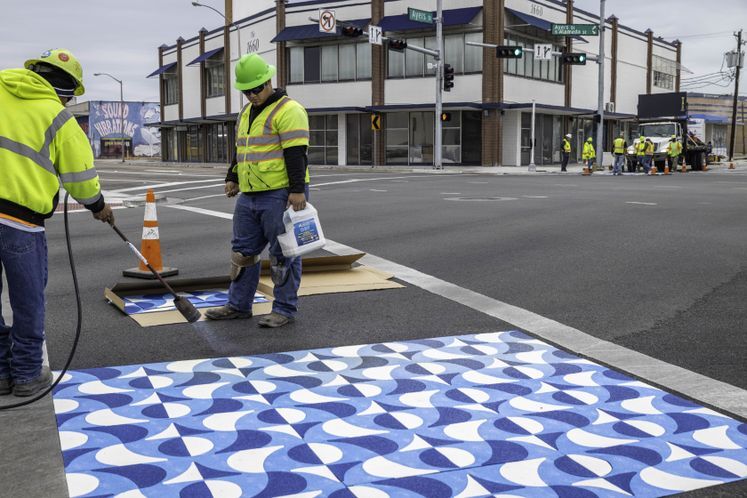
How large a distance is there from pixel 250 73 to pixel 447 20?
4061 centimetres

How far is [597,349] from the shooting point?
5.98 metres

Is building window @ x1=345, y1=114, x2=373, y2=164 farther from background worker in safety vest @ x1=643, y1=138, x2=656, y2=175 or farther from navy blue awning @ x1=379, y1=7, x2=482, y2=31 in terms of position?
background worker in safety vest @ x1=643, y1=138, x2=656, y2=175

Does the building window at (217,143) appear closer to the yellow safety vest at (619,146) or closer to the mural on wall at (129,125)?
the yellow safety vest at (619,146)

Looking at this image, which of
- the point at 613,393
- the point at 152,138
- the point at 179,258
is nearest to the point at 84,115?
the point at 152,138

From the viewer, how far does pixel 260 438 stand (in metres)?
4.18

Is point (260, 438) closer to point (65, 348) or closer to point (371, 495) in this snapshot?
point (371, 495)

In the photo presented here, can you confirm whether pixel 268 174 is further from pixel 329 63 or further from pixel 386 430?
pixel 329 63

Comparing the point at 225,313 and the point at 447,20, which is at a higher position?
the point at 447,20

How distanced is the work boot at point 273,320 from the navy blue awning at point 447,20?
39.9 meters

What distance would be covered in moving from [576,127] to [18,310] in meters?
53.0

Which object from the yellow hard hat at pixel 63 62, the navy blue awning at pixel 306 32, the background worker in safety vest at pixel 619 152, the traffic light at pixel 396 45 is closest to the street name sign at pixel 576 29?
the background worker in safety vest at pixel 619 152

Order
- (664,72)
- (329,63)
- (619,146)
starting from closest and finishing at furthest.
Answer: (619,146) → (329,63) → (664,72)

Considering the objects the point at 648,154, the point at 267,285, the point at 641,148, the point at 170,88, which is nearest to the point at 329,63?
the point at 641,148

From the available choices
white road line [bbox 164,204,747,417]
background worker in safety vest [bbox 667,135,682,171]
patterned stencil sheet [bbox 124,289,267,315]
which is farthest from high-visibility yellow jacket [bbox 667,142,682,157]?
patterned stencil sheet [bbox 124,289,267,315]
